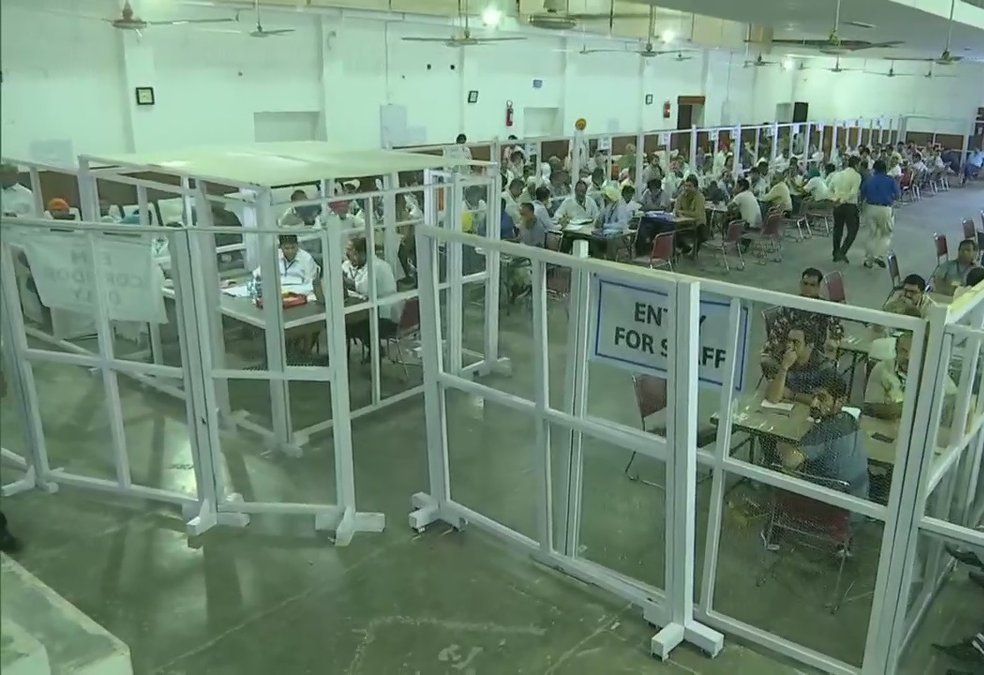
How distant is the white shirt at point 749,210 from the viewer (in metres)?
10.6

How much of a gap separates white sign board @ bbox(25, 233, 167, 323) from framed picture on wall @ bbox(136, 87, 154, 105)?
5.89 metres

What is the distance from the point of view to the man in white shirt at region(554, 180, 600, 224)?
9.80 metres

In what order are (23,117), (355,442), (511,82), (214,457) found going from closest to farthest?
1. (23,117)
2. (214,457)
3. (355,442)
4. (511,82)

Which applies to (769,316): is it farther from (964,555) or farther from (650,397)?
(964,555)

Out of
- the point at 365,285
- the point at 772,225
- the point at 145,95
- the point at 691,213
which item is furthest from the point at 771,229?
the point at 145,95

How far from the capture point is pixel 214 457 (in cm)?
438

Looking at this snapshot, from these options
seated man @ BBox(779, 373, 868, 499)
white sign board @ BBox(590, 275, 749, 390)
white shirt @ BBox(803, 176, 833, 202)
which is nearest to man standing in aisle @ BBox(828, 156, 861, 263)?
white shirt @ BBox(803, 176, 833, 202)

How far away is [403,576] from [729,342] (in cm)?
194

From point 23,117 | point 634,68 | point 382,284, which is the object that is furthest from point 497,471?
point 634,68

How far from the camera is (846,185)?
484 inches

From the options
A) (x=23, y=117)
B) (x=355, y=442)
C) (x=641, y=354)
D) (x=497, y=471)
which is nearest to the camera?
(x=23, y=117)

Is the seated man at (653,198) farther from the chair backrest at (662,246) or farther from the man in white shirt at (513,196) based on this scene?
the chair backrest at (662,246)

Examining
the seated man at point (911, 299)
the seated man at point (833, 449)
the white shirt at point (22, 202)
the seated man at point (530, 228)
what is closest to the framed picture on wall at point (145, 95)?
the white shirt at point (22, 202)

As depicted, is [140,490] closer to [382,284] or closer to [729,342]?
[382,284]
